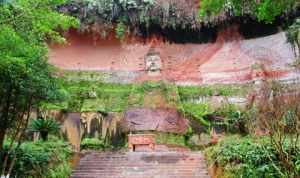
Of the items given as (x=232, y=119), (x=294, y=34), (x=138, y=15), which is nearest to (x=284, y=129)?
(x=232, y=119)

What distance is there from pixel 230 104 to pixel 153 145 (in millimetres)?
4192

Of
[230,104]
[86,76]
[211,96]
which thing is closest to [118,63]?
[86,76]

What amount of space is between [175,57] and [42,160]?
12.9 m

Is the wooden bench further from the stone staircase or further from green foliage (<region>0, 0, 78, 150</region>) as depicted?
green foliage (<region>0, 0, 78, 150</region>)

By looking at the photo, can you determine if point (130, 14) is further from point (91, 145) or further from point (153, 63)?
point (91, 145)

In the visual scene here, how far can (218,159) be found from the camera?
1153cm

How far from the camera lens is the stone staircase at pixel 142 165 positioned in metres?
12.4

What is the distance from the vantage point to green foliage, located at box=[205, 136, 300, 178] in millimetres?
10492

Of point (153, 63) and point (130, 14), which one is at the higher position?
point (130, 14)

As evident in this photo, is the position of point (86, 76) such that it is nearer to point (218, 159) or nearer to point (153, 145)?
point (153, 145)

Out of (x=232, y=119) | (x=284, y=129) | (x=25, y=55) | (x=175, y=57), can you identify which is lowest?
(x=284, y=129)

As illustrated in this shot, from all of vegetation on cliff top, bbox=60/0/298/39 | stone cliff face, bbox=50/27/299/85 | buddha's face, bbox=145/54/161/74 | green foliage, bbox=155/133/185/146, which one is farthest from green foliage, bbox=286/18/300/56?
buddha's face, bbox=145/54/161/74

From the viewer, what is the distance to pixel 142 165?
13.0m

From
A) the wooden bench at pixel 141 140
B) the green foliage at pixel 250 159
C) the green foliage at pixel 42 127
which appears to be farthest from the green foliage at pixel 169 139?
the green foliage at pixel 250 159
